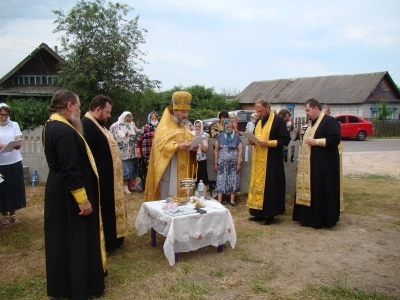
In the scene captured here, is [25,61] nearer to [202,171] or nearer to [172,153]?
[202,171]

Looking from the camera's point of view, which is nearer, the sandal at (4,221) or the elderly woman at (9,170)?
the elderly woman at (9,170)

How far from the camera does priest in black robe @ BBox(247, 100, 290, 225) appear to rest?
20.6 feet

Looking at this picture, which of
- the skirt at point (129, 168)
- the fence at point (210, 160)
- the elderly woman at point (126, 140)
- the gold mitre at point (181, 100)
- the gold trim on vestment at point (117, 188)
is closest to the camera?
the gold trim on vestment at point (117, 188)

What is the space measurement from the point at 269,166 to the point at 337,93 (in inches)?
1121

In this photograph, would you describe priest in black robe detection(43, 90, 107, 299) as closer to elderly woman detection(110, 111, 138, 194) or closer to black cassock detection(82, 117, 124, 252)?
black cassock detection(82, 117, 124, 252)

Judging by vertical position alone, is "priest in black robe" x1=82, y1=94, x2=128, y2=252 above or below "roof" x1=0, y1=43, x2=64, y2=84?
below

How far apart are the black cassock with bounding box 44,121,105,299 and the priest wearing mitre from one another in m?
1.78

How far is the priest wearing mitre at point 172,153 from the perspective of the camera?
5.28 meters

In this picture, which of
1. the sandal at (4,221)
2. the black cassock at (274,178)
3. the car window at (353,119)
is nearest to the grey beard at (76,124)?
the black cassock at (274,178)

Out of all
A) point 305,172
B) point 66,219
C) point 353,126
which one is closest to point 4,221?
point 66,219

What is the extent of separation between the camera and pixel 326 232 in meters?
6.00

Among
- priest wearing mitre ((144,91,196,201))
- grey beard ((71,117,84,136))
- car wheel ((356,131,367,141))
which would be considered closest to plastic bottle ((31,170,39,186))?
priest wearing mitre ((144,91,196,201))

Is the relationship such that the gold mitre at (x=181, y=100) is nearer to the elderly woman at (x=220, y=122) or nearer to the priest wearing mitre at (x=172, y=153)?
the priest wearing mitre at (x=172, y=153)

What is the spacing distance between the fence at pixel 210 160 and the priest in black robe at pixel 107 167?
382 centimetres
